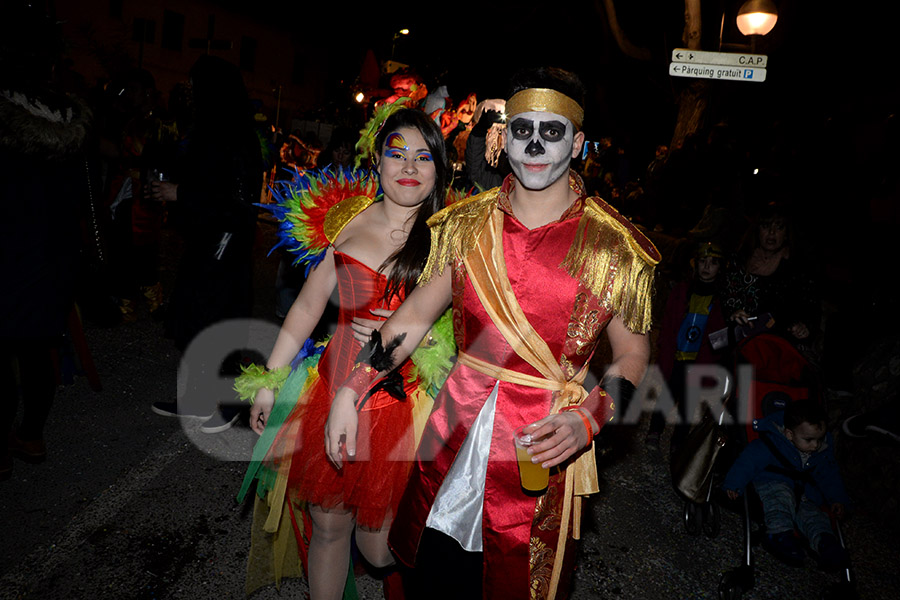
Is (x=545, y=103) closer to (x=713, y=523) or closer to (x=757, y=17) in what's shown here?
(x=713, y=523)

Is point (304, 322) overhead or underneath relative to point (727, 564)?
overhead

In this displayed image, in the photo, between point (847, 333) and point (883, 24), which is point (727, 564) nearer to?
point (847, 333)

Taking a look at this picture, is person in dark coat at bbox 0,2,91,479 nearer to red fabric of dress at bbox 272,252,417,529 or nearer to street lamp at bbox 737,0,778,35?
red fabric of dress at bbox 272,252,417,529

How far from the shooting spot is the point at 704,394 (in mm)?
4270

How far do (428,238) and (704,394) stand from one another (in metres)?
2.86

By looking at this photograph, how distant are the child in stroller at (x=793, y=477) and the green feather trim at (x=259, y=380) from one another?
8.91 ft

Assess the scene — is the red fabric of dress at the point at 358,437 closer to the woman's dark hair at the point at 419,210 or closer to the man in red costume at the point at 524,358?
the woman's dark hair at the point at 419,210

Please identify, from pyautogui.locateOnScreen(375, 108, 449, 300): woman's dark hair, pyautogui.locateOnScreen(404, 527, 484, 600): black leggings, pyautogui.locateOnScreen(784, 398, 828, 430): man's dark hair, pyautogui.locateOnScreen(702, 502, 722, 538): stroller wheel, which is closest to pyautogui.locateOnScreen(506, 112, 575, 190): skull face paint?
pyautogui.locateOnScreen(375, 108, 449, 300): woman's dark hair

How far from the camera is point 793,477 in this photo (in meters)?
3.42

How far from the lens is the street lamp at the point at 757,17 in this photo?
816 centimetres

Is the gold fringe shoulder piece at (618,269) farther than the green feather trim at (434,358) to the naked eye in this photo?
No

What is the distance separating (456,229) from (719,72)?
6.66 metres

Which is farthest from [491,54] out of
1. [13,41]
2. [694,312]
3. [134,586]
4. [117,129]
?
[134,586]

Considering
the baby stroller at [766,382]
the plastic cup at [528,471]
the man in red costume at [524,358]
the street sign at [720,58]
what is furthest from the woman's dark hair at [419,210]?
the street sign at [720,58]
